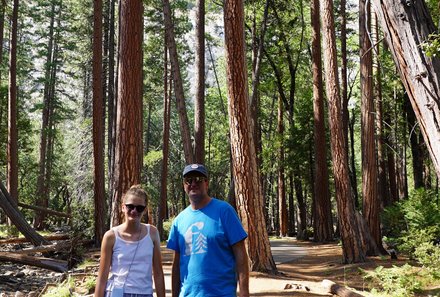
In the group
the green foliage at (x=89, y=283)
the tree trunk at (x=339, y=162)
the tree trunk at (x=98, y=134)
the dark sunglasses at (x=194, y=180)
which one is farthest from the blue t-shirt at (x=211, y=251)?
the tree trunk at (x=98, y=134)

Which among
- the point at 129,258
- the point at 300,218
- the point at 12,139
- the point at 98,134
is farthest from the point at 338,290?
the point at 12,139

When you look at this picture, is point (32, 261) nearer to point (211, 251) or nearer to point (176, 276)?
point (176, 276)

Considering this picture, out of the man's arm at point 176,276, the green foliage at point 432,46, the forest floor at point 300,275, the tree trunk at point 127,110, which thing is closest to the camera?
the green foliage at point 432,46

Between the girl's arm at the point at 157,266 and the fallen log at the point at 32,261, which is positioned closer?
the girl's arm at the point at 157,266

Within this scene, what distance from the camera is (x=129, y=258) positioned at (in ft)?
13.3

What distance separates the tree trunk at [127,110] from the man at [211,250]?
6669mm

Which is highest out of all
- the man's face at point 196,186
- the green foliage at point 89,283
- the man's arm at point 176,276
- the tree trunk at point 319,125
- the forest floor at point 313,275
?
the tree trunk at point 319,125

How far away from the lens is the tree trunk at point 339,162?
13.2 metres

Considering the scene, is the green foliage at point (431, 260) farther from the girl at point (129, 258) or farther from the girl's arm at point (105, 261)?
the girl's arm at point (105, 261)

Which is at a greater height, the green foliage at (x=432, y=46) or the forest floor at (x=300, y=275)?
the green foliage at (x=432, y=46)

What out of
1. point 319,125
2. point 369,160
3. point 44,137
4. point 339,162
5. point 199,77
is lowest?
point 339,162

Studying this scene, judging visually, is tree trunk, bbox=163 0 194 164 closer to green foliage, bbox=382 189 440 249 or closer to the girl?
green foliage, bbox=382 189 440 249

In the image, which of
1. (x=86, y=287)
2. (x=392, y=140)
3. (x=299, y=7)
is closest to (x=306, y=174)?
(x=392, y=140)

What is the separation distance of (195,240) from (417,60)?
2046 mm
